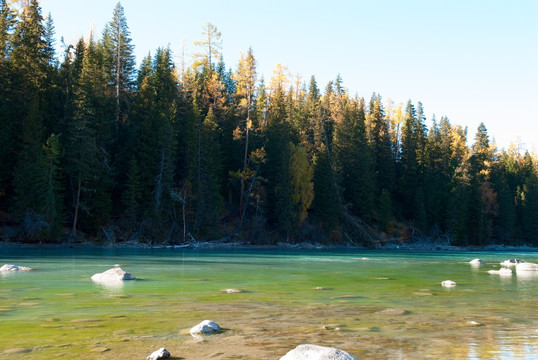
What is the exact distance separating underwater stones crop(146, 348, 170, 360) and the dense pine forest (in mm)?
38679

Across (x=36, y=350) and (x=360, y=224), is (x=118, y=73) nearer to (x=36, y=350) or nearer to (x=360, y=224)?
(x=360, y=224)

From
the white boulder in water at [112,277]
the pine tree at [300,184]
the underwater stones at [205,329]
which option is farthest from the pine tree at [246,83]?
the underwater stones at [205,329]

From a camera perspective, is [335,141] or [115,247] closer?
[115,247]

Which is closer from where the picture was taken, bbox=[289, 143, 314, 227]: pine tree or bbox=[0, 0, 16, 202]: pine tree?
bbox=[0, 0, 16, 202]: pine tree

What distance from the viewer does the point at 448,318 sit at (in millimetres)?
10961

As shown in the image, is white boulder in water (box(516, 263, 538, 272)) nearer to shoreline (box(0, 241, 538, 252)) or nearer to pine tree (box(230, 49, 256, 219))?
shoreline (box(0, 241, 538, 252))

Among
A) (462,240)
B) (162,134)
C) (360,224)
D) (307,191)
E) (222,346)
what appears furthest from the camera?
(462,240)

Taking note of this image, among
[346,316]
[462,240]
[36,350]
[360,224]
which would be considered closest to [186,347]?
[36,350]

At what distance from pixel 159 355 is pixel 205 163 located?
48.3 m

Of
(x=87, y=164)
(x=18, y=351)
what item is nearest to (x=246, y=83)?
(x=87, y=164)

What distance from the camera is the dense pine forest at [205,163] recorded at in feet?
148

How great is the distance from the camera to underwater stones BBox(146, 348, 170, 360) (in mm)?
6938

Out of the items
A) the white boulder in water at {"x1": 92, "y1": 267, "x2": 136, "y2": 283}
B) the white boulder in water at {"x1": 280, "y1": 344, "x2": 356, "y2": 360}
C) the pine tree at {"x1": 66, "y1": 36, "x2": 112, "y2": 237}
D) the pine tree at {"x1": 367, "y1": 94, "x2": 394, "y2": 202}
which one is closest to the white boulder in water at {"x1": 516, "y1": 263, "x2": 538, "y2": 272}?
the white boulder in water at {"x1": 92, "y1": 267, "x2": 136, "y2": 283}

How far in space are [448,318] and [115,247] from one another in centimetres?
3877
